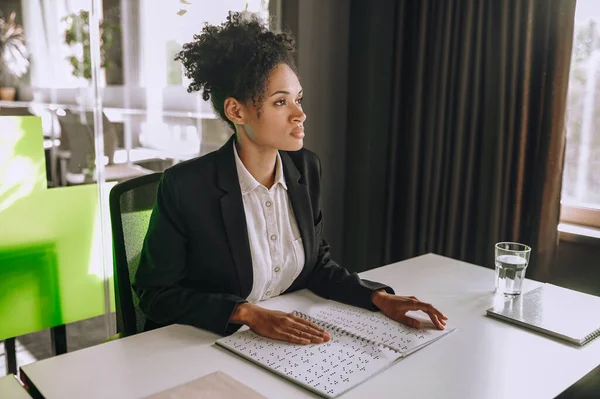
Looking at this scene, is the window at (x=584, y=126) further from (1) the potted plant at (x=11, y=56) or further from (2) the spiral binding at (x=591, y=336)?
(1) the potted plant at (x=11, y=56)

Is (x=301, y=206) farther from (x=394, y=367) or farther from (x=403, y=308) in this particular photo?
(x=394, y=367)

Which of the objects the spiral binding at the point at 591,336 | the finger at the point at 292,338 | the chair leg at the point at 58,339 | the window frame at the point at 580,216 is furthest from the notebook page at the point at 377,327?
the chair leg at the point at 58,339

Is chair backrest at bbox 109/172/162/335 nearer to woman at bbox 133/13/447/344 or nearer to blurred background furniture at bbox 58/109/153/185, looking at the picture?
woman at bbox 133/13/447/344

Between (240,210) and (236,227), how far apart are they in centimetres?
4

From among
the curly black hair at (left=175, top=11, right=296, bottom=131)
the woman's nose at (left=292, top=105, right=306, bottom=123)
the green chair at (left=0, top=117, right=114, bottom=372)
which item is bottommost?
the green chair at (left=0, top=117, right=114, bottom=372)

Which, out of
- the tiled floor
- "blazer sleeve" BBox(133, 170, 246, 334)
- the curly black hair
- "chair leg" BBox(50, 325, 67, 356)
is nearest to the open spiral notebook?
"blazer sleeve" BBox(133, 170, 246, 334)

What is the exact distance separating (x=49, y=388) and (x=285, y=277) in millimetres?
595

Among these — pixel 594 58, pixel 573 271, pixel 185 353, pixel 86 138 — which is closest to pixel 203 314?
pixel 185 353

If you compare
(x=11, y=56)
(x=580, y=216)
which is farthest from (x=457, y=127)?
(x=11, y=56)

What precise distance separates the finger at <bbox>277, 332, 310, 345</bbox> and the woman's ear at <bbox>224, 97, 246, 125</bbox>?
50 cm

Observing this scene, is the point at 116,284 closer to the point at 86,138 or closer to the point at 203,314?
the point at 203,314

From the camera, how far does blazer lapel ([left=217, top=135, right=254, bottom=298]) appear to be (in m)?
1.25

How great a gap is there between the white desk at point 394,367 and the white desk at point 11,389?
0.02 m

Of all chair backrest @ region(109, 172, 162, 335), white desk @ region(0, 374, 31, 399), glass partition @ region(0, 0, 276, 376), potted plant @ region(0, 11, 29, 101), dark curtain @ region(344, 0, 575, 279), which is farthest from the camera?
dark curtain @ region(344, 0, 575, 279)
